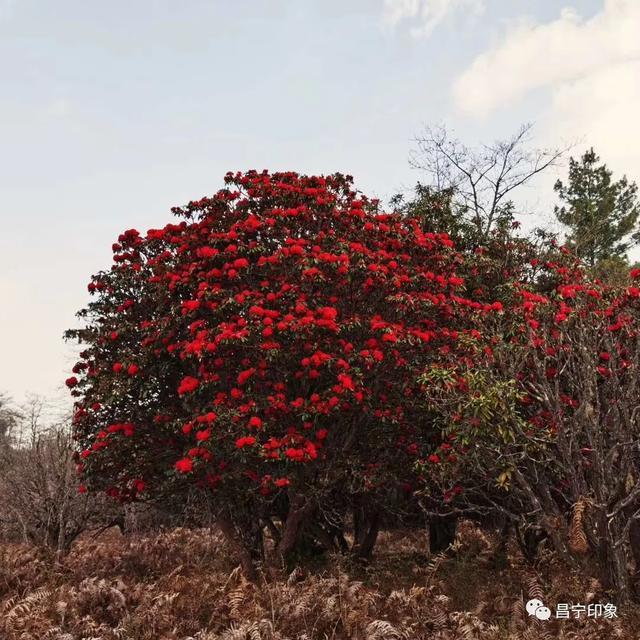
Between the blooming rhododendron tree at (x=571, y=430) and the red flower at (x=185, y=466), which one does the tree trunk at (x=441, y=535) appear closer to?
the blooming rhododendron tree at (x=571, y=430)

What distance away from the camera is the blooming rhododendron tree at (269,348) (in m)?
9.48

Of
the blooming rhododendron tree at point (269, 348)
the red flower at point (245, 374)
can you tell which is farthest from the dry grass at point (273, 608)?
the red flower at point (245, 374)

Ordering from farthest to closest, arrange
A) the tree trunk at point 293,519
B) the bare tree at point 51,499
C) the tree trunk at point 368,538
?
the bare tree at point 51,499, the tree trunk at point 368,538, the tree trunk at point 293,519

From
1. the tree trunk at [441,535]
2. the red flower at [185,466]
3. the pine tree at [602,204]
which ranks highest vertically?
the pine tree at [602,204]

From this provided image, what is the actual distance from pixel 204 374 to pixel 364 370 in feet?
8.22

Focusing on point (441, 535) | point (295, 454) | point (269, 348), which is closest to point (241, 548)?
point (295, 454)

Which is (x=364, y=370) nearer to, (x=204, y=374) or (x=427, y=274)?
(x=427, y=274)

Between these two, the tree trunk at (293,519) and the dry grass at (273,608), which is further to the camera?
the tree trunk at (293,519)

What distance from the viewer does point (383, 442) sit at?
11.1 m

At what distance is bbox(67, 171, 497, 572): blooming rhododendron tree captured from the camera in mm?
9477

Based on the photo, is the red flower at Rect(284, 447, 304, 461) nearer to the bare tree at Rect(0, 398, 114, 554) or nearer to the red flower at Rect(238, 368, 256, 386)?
the red flower at Rect(238, 368, 256, 386)

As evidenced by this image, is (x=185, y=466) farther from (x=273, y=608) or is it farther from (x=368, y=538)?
(x=368, y=538)

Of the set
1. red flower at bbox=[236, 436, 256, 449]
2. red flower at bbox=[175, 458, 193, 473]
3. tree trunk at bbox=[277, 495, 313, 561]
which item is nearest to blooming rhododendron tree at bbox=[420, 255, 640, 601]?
tree trunk at bbox=[277, 495, 313, 561]

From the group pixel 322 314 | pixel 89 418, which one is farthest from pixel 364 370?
pixel 89 418
